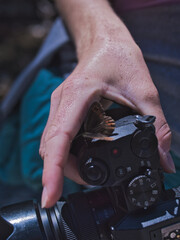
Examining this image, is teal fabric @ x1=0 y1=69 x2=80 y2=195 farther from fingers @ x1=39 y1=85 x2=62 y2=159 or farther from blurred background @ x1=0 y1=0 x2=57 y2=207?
blurred background @ x1=0 y1=0 x2=57 y2=207

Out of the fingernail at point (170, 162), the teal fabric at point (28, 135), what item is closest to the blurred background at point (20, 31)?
the teal fabric at point (28, 135)

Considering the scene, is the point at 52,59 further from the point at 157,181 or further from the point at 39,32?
the point at 39,32

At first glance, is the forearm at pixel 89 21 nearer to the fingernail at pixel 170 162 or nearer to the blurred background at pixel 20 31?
the fingernail at pixel 170 162

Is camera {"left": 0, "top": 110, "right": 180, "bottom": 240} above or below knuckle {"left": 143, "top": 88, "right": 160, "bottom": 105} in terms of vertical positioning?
below

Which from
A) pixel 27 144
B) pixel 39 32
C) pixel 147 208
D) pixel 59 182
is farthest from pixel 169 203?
pixel 39 32

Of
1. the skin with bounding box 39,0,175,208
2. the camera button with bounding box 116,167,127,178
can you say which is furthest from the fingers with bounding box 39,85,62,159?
the camera button with bounding box 116,167,127,178
